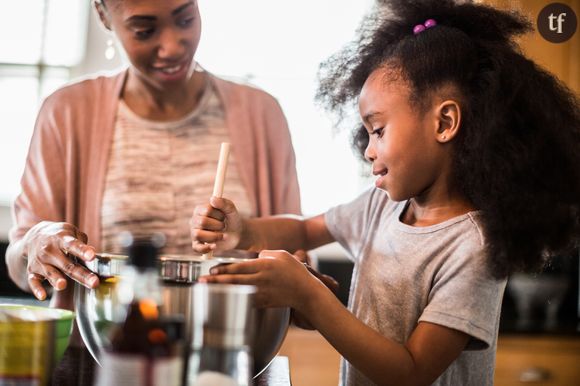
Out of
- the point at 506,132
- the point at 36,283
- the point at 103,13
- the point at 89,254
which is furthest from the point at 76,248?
the point at 103,13

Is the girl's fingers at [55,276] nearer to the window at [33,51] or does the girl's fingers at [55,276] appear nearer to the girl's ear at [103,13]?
the girl's ear at [103,13]

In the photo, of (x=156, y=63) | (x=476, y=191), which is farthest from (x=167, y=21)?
(x=476, y=191)

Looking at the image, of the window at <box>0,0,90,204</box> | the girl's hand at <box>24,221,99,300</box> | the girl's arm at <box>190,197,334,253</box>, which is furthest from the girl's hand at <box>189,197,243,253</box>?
the window at <box>0,0,90,204</box>

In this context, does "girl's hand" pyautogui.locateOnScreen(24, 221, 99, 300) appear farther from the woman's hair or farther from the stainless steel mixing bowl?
the woman's hair

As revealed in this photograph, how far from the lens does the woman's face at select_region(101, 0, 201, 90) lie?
1.37 metres

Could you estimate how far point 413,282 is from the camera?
1.07 m

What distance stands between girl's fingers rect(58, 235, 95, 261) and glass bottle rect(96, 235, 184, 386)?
0.28m

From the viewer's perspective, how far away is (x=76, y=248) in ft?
2.96

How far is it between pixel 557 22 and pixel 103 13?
2.80 ft

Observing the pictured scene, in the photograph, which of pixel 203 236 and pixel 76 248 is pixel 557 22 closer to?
pixel 203 236

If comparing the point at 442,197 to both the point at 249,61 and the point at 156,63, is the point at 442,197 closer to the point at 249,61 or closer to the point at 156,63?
the point at 156,63

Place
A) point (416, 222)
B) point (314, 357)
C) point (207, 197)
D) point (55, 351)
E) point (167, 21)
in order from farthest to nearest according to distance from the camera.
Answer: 1. point (314, 357)
2. point (207, 197)
3. point (167, 21)
4. point (416, 222)
5. point (55, 351)

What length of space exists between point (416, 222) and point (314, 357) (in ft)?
4.11

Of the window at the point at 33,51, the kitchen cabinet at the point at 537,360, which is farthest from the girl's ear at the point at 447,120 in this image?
the window at the point at 33,51
